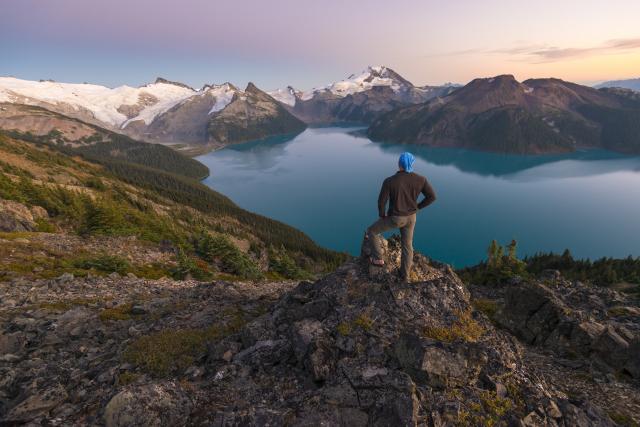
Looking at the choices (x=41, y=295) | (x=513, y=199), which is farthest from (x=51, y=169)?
(x=513, y=199)

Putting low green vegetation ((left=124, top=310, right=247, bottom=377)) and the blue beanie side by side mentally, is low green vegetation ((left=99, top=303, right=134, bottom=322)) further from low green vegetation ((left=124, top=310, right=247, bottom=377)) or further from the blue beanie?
the blue beanie

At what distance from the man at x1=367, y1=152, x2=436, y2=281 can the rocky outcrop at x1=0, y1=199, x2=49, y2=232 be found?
138ft

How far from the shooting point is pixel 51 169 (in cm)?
10900

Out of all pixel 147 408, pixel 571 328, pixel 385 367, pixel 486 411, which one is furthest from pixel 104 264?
pixel 571 328

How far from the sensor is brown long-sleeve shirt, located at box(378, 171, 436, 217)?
1194 cm

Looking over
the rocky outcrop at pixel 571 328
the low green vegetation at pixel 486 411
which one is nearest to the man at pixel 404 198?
the low green vegetation at pixel 486 411

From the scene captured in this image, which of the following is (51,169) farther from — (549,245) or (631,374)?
(549,245)

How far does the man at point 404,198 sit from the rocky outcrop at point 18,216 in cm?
4194

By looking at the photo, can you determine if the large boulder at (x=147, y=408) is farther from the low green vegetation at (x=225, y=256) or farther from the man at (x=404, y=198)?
the low green vegetation at (x=225, y=256)

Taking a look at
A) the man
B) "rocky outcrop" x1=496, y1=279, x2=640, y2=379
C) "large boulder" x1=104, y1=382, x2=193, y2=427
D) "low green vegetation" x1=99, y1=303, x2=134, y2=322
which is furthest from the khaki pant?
"low green vegetation" x1=99, y1=303, x2=134, y2=322

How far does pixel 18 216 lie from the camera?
38531 mm

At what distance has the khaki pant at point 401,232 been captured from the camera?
12672 mm

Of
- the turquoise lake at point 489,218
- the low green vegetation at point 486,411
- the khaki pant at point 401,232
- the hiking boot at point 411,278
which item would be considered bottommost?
the turquoise lake at point 489,218

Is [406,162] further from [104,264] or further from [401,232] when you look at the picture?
[104,264]
